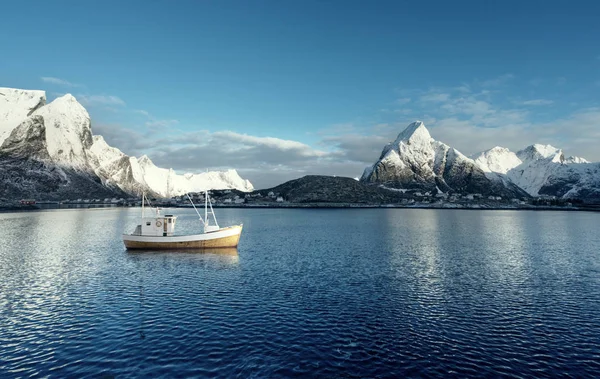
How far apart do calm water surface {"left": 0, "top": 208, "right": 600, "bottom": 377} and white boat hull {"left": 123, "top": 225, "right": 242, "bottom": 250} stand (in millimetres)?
10254

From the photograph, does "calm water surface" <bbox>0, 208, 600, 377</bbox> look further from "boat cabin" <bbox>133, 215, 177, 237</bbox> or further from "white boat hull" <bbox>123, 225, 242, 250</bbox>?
"boat cabin" <bbox>133, 215, 177, 237</bbox>

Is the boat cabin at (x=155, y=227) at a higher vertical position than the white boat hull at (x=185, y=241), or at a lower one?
higher

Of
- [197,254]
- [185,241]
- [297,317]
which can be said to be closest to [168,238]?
[185,241]

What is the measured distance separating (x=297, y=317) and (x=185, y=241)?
4775 cm

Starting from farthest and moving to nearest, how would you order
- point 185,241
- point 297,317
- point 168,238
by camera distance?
point 185,241, point 168,238, point 297,317

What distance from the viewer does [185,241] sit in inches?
2864

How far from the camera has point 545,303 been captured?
36.4 m

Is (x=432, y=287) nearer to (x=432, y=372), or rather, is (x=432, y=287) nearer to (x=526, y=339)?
(x=526, y=339)

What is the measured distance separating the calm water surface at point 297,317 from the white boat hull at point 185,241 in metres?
10.3

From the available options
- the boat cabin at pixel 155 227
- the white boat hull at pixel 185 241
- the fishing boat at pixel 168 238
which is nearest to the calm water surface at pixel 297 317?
the white boat hull at pixel 185 241

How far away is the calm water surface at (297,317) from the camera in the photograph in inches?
895

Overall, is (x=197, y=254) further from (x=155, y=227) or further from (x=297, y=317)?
(x=297, y=317)

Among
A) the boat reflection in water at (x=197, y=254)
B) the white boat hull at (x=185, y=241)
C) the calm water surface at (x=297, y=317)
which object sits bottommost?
the calm water surface at (x=297, y=317)

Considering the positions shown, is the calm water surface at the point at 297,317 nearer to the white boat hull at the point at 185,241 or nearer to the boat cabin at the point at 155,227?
the white boat hull at the point at 185,241
